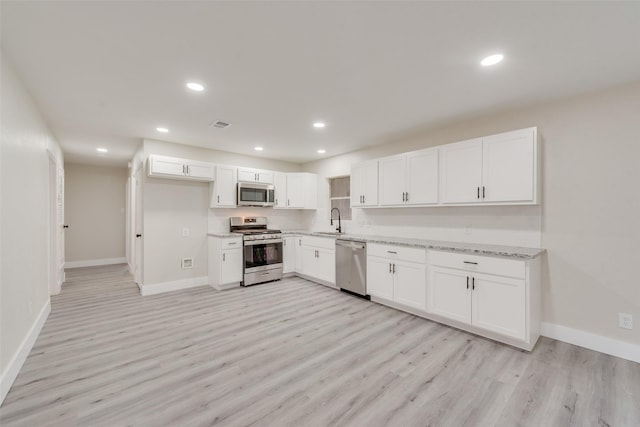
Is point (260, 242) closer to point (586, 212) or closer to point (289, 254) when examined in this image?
point (289, 254)

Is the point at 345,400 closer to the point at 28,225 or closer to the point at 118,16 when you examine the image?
the point at 118,16

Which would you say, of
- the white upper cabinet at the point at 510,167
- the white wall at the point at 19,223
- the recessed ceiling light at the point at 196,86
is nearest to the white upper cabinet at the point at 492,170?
the white upper cabinet at the point at 510,167

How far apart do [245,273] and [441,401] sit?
11.8ft

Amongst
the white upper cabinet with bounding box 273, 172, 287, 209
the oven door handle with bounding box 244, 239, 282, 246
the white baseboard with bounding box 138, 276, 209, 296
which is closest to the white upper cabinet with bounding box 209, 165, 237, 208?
the oven door handle with bounding box 244, 239, 282, 246

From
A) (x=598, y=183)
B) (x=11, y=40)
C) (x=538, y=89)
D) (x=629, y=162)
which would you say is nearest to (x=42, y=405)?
(x=11, y=40)

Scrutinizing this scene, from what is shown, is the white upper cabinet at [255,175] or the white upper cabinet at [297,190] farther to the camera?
the white upper cabinet at [297,190]

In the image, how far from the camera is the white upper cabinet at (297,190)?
18.6 feet

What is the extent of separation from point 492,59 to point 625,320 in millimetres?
2692

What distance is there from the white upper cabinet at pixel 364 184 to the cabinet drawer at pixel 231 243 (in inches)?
83.4

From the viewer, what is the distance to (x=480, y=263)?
9.33 feet

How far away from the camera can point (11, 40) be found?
191 centimetres

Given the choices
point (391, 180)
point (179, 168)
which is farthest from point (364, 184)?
point (179, 168)

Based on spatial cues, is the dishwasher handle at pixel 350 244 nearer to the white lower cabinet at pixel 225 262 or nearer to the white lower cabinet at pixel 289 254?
the white lower cabinet at pixel 289 254

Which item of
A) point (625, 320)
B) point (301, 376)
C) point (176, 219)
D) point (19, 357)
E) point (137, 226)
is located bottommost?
point (301, 376)
